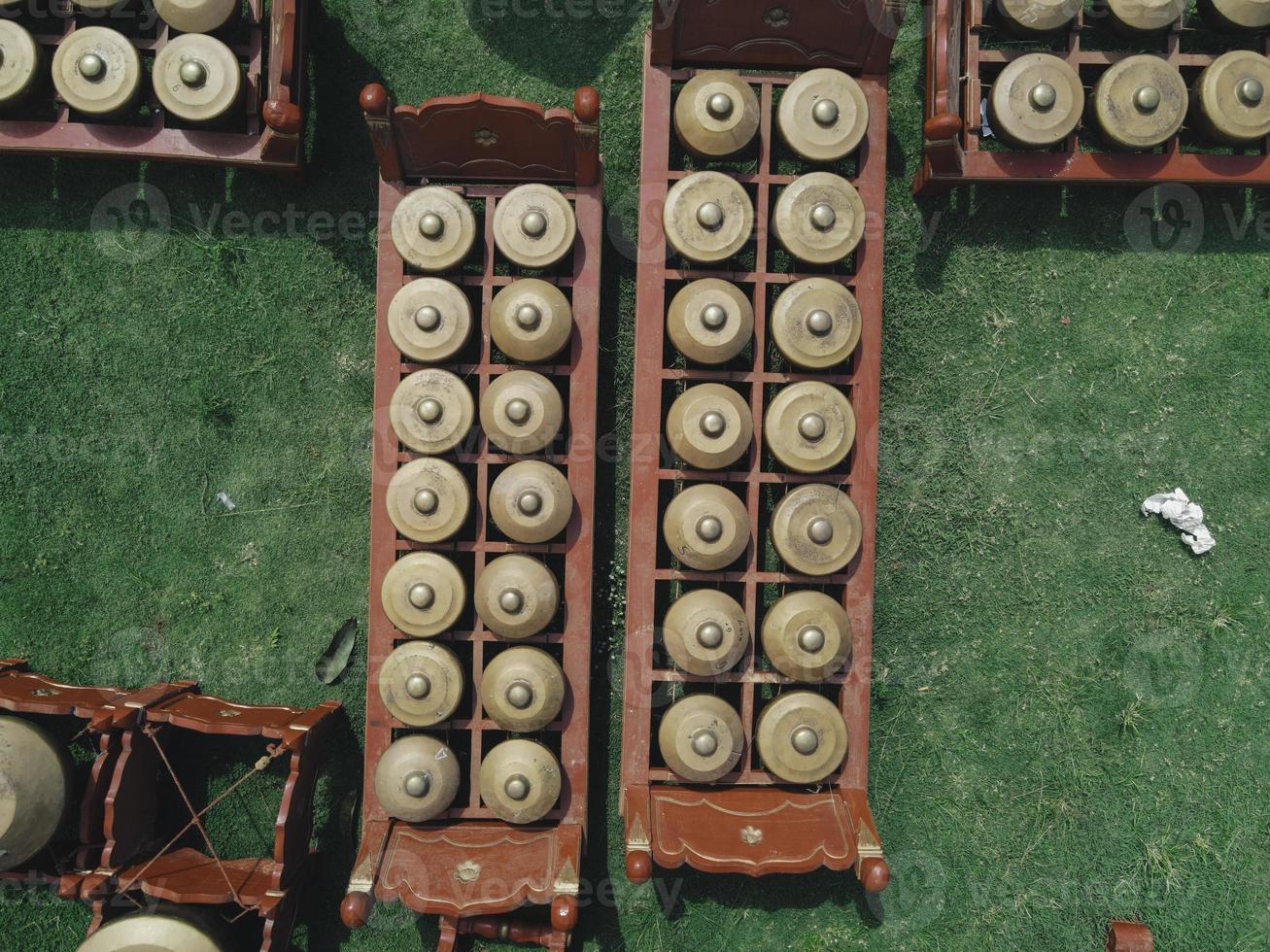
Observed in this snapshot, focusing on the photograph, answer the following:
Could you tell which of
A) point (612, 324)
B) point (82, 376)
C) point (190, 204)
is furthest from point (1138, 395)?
point (82, 376)

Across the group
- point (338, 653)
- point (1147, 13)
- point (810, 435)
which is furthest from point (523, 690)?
point (1147, 13)

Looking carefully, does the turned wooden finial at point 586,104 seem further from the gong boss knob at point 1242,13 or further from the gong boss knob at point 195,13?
the gong boss knob at point 1242,13

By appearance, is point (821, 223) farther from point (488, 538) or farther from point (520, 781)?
point (520, 781)

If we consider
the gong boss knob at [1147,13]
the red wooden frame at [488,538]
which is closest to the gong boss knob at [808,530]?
the red wooden frame at [488,538]

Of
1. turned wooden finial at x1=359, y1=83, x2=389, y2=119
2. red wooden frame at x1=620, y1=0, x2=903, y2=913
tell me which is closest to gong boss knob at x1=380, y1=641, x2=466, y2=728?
red wooden frame at x1=620, y1=0, x2=903, y2=913

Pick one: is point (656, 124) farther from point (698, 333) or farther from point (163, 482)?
point (163, 482)
